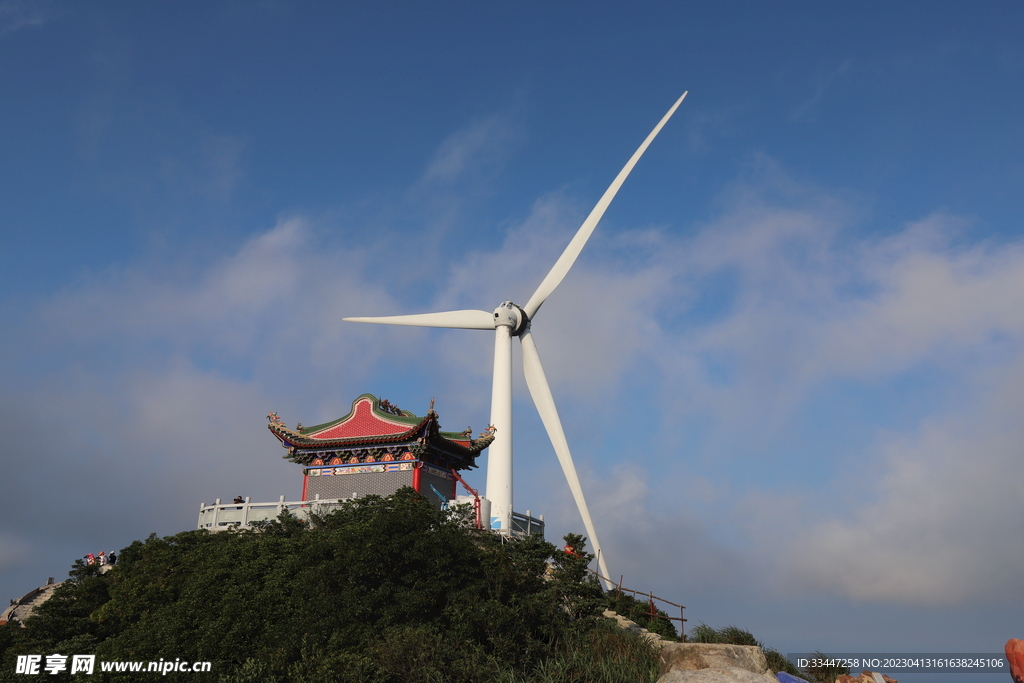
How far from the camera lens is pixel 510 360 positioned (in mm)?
46812

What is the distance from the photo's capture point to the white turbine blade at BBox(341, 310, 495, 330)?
48375 millimetres

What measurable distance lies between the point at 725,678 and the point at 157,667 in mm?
15924

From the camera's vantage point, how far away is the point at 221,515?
121 feet

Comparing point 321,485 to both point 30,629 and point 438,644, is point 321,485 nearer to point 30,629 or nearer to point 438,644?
point 30,629

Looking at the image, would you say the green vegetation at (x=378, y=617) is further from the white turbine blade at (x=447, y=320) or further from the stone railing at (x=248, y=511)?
the white turbine blade at (x=447, y=320)

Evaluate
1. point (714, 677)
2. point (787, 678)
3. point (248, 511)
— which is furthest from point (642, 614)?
point (248, 511)

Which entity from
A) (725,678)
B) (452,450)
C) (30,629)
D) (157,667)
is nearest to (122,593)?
(30,629)

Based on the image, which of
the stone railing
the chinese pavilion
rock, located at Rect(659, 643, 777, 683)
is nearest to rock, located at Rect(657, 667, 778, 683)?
rock, located at Rect(659, 643, 777, 683)

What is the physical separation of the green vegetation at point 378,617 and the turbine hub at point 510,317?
2024 centimetres

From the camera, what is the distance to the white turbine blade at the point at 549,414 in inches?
1770

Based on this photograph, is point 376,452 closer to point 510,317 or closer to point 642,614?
point 510,317

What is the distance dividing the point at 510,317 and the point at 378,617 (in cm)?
2688

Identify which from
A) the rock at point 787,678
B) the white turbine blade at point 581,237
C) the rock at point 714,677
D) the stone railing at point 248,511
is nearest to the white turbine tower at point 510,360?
the white turbine blade at point 581,237

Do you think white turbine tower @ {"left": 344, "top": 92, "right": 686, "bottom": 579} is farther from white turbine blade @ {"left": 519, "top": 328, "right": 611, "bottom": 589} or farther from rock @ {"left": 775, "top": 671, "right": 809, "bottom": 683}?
rock @ {"left": 775, "top": 671, "right": 809, "bottom": 683}
